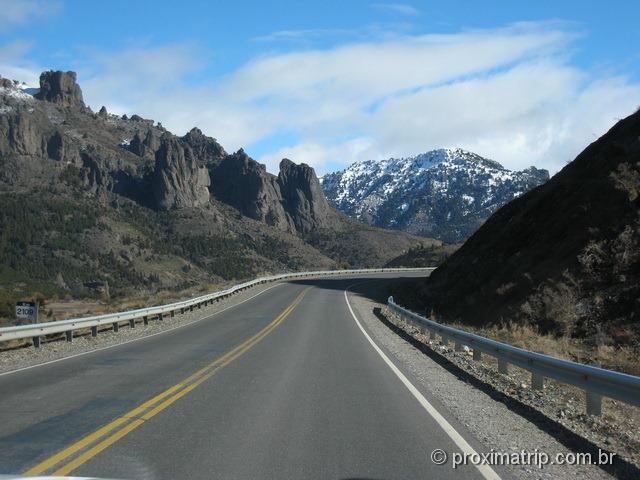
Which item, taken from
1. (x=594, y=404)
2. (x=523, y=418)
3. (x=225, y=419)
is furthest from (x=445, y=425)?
(x=225, y=419)

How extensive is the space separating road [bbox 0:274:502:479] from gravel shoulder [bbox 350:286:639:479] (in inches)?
15.2

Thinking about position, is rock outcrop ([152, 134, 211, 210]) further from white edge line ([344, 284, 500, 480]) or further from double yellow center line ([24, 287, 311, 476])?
white edge line ([344, 284, 500, 480])

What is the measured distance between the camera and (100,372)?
1204 centimetres

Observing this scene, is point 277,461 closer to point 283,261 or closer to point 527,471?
point 527,471

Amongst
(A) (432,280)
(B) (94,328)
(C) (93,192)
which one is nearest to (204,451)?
(B) (94,328)

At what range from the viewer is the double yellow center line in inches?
228

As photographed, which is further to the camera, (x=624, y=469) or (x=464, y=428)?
(x=464, y=428)

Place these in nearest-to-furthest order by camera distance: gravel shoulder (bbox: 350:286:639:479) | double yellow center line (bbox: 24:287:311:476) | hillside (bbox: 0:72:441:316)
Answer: double yellow center line (bbox: 24:287:311:476)
gravel shoulder (bbox: 350:286:639:479)
hillside (bbox: 0:72:441:316)

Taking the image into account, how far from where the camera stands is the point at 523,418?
8.48 m

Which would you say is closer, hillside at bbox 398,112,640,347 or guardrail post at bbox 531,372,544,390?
guardrail post at bbox 531,372,544,390

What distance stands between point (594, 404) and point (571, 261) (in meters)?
15.6

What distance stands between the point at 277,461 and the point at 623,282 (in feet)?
55.3

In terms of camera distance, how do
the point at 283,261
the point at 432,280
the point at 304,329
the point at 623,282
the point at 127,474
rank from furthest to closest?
1. the point at 283,261
2. the point at 432,280
3. the point at 304,329
4. the point at 623,282
5. the point at 127,474

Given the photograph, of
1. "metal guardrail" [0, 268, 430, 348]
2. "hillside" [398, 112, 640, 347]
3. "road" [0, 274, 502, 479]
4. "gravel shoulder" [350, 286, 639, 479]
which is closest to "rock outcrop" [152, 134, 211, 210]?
"metal guardrail" [0, 268, 430, 348]
